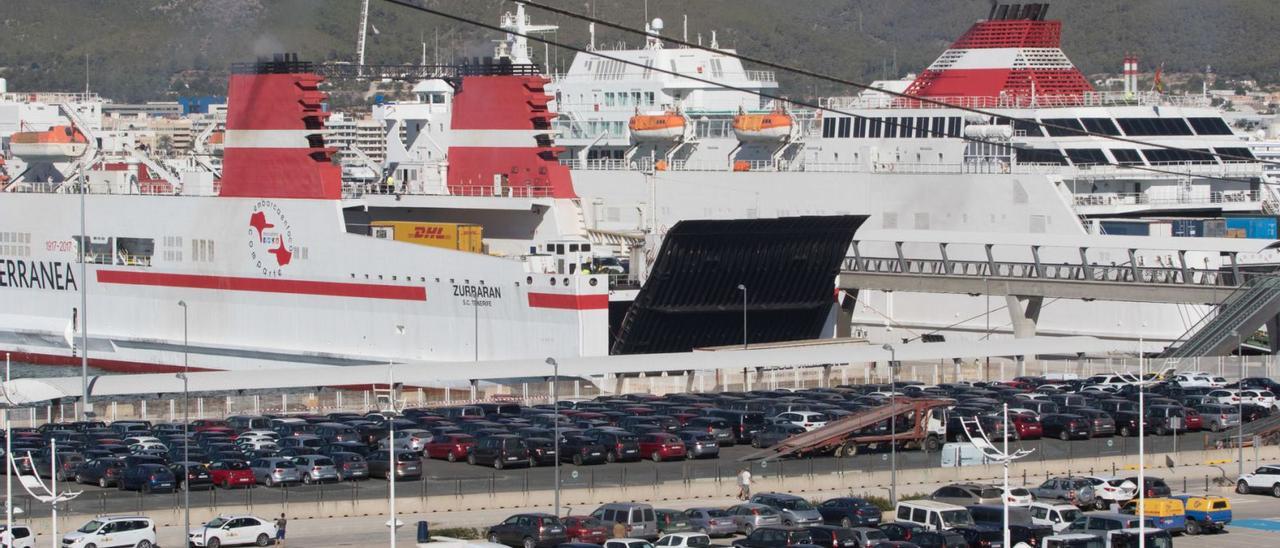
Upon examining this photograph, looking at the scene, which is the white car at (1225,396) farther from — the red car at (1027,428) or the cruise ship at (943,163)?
the cruise ship at (943,163)

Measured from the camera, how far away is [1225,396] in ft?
146

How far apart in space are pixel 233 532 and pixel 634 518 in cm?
568

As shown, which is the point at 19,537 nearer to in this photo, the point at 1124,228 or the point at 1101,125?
the point at 1124,228

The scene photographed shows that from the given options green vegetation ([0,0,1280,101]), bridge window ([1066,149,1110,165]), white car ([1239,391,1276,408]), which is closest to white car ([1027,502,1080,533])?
white car ([1239,391,1276,408])

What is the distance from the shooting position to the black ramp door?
5147cm

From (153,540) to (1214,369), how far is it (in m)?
29.6

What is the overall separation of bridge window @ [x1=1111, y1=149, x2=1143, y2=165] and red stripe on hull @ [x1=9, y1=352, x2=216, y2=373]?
2689 centimetres

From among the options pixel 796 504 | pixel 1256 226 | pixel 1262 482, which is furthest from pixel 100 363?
pixel 1262 482

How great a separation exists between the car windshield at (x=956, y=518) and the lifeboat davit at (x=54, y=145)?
4875 centimetres

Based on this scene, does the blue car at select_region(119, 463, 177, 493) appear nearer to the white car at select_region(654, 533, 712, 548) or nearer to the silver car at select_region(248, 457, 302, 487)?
the silver car at select_region(248, 457, 302, 487)

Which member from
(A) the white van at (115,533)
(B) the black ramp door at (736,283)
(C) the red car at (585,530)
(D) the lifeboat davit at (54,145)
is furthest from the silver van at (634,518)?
(D) the lifeboat davit at (54,145)

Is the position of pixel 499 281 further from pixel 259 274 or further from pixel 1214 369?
pixel 1214 369

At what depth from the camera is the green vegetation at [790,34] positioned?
150 metres

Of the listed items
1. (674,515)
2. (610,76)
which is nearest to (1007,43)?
(610,76)
